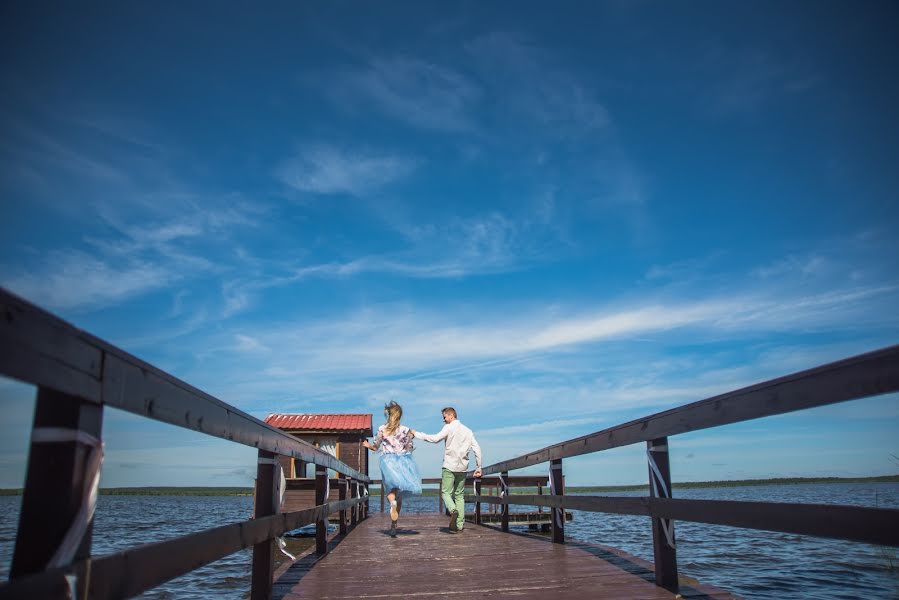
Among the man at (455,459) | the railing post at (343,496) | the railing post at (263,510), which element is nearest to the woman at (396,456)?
the man at (455,459)

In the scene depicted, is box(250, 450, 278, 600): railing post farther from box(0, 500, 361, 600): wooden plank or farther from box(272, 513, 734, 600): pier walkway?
box(0, 500, 361, 600): wooden plank

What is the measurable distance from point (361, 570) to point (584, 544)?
256cm

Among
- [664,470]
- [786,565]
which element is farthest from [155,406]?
[786,565]

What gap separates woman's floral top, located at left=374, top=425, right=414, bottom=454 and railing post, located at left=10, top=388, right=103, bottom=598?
299 inches

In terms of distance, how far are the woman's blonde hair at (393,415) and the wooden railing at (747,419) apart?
13.1ft

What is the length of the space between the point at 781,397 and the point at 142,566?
2589 mm

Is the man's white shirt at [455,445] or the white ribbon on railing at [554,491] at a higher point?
the man's white shirt at [455,445]

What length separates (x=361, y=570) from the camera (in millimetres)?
5164

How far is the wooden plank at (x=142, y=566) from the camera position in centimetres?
138

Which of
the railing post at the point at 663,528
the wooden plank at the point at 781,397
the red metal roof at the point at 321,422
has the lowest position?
the railing post at the point at 663,528

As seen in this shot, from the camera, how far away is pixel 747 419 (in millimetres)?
3047

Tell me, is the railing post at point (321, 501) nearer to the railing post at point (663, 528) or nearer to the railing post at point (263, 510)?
the railing post at point (263, 510)

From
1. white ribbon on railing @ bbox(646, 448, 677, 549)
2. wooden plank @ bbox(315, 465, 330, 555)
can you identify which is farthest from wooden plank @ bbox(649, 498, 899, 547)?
wooden plank @ bbox(315, 465, 330, 555)

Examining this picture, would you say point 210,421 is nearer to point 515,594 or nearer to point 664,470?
point 515,594
